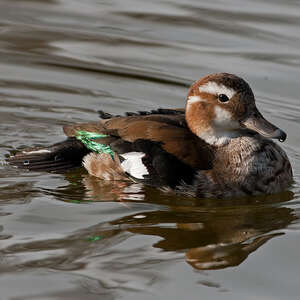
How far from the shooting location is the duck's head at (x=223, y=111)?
25.4ft

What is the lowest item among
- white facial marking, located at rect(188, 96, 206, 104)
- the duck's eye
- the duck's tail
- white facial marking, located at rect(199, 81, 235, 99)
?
the duck's tail

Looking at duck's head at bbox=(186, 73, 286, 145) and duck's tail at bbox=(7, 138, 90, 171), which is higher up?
duck's head at bbox=(186, 73, 286, 145)

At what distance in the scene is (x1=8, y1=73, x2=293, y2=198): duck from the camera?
7.73 metres

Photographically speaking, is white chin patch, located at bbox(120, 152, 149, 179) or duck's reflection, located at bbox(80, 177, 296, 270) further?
white chin patch, located at bbox(120, 152, 149, 179)

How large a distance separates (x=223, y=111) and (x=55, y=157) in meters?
1.77

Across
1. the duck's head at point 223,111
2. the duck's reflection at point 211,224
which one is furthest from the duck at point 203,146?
the duck's reflection at point 211,224

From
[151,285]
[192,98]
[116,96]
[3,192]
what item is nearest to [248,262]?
[151,285]

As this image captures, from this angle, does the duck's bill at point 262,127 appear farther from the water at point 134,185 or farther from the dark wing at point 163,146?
the water at point 134,185

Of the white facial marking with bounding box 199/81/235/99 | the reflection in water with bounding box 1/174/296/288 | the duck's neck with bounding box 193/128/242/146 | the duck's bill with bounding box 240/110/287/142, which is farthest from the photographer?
the duck's neck with bounding box 193/128/242/146

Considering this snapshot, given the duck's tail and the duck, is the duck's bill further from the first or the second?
the duck's tail

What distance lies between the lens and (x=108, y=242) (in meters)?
6.80

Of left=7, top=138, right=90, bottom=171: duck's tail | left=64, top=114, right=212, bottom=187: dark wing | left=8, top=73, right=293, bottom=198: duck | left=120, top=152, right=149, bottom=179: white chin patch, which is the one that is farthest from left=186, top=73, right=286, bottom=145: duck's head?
left=7, top=138, right=90, bottom=171: duck's tail

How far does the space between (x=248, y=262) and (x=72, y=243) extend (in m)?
1.40

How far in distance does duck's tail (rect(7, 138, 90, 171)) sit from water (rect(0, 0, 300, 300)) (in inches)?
5.3
